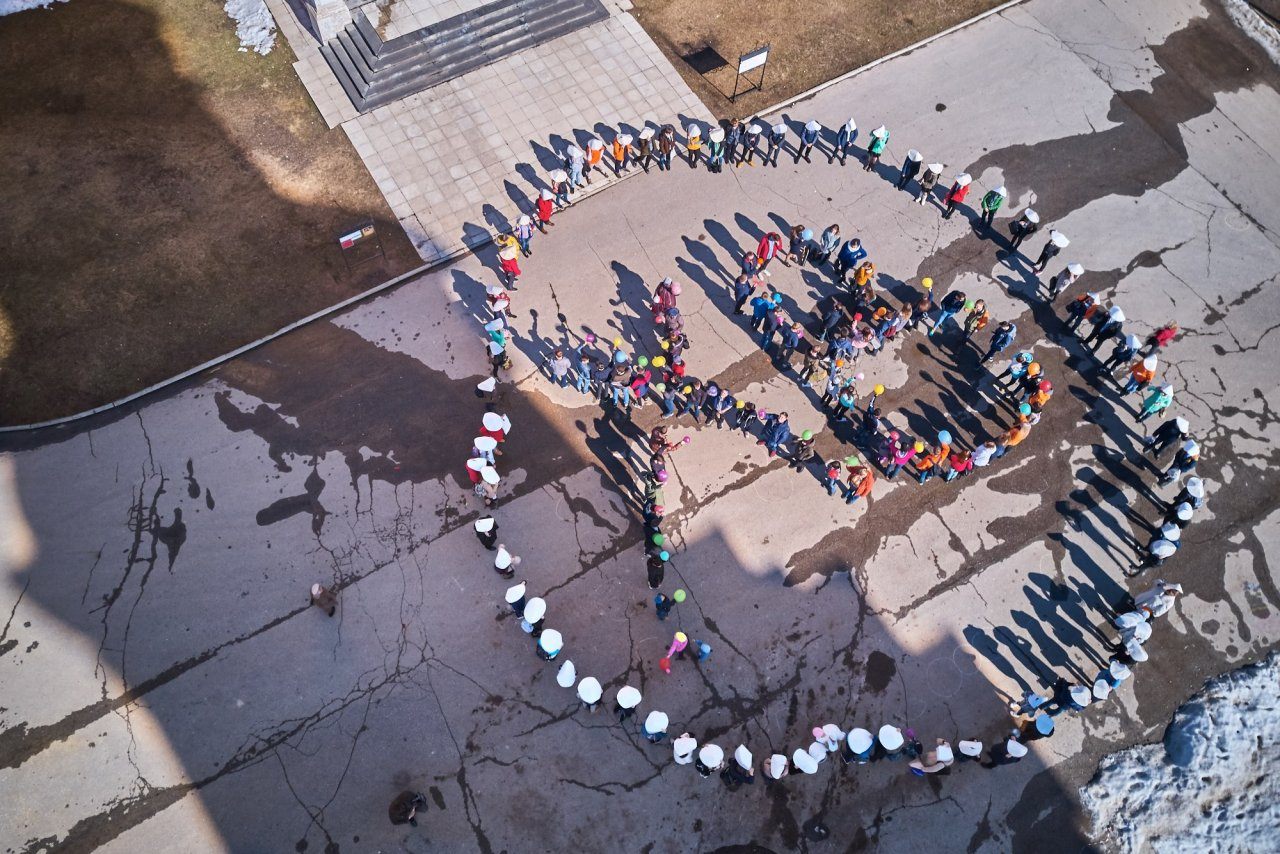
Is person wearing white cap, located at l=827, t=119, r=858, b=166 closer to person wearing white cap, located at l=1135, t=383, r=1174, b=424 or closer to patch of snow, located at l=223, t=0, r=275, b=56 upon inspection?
person wearing white cap, located at l=1135, t=383, r=1174, b=424

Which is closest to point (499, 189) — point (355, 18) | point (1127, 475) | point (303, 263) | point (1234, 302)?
point (303, 263)

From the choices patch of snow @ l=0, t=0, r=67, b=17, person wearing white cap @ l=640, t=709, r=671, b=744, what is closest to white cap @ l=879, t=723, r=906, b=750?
person wearing white cap @ l=640, t=709, r=671, b=744

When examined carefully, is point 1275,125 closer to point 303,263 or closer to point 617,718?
point 617,718

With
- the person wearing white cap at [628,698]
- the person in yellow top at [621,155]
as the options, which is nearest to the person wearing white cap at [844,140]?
the person in yellow top at [621,155]

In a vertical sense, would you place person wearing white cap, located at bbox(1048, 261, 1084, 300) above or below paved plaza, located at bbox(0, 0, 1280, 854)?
above

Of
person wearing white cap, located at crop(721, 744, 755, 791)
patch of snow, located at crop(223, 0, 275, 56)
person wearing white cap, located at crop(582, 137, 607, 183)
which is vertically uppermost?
person wearing white cap, located at crop(582, 137, 607, 183)

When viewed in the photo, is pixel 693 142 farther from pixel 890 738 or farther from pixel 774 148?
pixel 890 738
